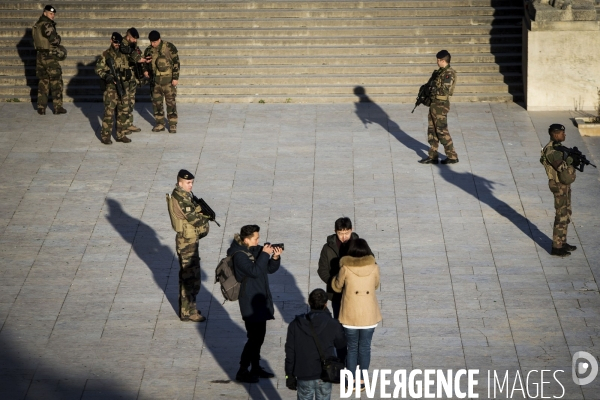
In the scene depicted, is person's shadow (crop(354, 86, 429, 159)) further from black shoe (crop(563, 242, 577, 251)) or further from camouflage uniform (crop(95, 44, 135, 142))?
camouflage uniform (crop(95, 44, 135, 142))

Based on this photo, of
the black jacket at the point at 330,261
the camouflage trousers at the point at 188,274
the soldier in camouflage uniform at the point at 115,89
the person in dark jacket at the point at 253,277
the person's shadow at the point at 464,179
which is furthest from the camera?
the soldier in camouflage uniform at the point at 115,89

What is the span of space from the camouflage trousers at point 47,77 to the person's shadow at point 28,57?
3.85 feet

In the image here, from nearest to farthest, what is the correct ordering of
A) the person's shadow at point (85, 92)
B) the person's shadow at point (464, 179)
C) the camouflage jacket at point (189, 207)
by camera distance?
the camouflage jacket at point (189, 207) → the person's shadow at point (464, 179) → the person's shadow at point (85, 92)

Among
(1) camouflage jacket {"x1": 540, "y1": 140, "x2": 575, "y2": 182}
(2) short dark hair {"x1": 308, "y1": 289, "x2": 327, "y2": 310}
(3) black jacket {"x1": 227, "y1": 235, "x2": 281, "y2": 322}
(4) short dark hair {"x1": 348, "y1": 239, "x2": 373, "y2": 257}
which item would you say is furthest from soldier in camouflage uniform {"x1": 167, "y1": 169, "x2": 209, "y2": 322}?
(1) camouflage jacket {"x1": 540, "y1": 140, "x2": 575, "y2": 182}

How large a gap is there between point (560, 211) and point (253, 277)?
478cm

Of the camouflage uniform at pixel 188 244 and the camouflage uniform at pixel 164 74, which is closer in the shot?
the camouflage uniform at pixel 188 244

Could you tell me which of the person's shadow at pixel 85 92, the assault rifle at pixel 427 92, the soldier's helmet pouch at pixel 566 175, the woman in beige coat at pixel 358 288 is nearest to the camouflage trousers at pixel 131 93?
the person's shadow at pixel 85 92

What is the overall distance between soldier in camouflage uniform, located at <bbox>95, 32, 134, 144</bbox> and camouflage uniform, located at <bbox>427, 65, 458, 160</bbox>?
485cm

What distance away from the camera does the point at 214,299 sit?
1206 centimetres

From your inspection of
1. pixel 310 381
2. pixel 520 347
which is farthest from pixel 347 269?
pixel 520 347

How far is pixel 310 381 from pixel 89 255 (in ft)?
17.1

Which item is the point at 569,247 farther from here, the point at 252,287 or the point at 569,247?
the point at 252,287

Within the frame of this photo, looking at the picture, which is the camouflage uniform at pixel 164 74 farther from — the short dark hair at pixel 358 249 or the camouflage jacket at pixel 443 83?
the short dark hair at pixel 358 249

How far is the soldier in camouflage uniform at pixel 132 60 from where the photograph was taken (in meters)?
16.4
